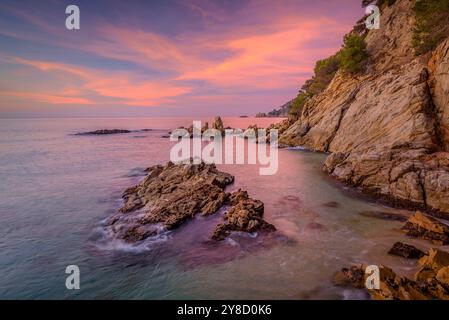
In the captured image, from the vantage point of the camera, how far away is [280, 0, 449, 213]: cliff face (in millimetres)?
20219

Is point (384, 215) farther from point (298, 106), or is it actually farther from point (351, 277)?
point (298, 106)

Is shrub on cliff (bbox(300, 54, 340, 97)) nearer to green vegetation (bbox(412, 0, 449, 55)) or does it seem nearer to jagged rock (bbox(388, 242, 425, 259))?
green vegetation (bbox(412, 0, 449, 55))

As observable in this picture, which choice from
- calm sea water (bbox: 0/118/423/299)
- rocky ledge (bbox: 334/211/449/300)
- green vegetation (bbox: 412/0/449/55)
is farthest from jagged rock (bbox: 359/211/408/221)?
green vegetation (bbox: 412/0/449/55)

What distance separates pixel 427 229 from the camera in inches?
578

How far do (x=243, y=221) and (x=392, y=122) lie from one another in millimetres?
Answer: 23700

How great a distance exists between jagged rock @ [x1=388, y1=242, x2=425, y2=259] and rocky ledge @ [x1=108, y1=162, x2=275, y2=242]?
20.5 feet

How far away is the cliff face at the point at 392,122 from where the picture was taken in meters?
20.2

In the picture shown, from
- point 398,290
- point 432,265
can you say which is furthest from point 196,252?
point 432,265

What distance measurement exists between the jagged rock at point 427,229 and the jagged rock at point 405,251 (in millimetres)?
2087

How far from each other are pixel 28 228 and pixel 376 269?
20912 mm

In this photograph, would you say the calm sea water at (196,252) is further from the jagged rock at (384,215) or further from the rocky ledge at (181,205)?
the rocky ledge at (181,205)

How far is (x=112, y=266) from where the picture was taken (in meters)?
13.0
